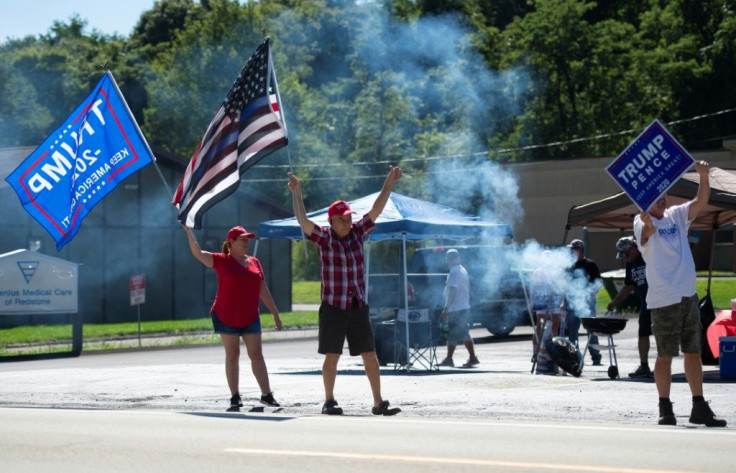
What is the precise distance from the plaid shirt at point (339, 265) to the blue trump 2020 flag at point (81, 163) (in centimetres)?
353

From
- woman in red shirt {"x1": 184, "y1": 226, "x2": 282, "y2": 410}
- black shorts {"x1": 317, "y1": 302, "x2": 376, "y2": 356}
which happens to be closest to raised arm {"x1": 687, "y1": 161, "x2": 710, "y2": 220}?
black shorts {"x1": 317, "y1": 302, "x2": 376, "y2": 356}

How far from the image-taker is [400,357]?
19.2 m

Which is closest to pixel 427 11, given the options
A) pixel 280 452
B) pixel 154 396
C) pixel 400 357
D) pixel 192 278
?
pixel 192 278

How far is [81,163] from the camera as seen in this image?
1455cm

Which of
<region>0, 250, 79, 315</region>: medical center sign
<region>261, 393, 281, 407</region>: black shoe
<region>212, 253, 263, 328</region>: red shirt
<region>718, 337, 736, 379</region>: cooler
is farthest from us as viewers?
<region>0, 250, 79, 315</region>: medical center sign

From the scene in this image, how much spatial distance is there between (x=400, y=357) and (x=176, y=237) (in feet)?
76.9

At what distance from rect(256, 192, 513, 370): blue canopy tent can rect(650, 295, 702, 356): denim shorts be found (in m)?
8.15

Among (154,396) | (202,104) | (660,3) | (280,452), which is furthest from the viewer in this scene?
(202,104)

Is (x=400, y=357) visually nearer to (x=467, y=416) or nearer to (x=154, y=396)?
(x=154, y=396)

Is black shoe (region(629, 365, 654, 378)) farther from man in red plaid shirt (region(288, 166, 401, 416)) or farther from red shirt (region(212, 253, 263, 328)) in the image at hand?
red shirt (region(212, 253, 263, 328))

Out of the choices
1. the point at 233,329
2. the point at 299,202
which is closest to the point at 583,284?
the point at 233,329

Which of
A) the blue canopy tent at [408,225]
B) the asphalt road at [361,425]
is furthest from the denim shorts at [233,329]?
the blue canopy tent at [408,225]

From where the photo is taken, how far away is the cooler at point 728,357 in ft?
49.3

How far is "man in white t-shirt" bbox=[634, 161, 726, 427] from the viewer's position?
10.5 m
